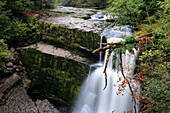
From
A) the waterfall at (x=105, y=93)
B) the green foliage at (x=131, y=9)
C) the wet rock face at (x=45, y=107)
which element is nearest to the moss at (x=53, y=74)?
the waterfall at (x=105, y=93)

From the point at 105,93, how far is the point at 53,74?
3.08 meters

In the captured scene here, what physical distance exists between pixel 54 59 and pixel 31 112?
2798 mm

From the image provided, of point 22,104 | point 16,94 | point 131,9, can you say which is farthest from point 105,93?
point 131,9

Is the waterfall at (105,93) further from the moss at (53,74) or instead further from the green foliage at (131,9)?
the green foliage at (131,9)

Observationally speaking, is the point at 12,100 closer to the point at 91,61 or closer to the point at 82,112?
the point at 82,112

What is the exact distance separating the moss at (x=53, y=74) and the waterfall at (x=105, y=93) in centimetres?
47

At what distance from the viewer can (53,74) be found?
6.65m

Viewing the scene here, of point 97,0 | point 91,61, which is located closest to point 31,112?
point 91,61

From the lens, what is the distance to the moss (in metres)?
6.10

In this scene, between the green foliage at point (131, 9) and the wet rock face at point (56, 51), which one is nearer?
the wet rock face at point (56, 51)

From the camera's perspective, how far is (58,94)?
644 cm

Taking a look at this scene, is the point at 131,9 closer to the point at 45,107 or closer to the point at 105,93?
the point at 105,93

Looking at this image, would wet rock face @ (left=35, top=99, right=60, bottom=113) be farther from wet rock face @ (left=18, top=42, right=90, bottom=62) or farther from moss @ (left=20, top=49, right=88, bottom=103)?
wet rock face @ (left=18, top=42, right=90, bottom=62)

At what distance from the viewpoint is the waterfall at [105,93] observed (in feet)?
16.8
